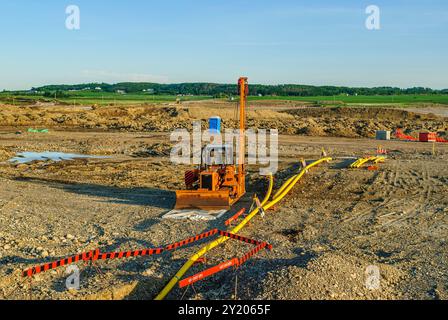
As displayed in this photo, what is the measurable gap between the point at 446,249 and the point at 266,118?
42.3m

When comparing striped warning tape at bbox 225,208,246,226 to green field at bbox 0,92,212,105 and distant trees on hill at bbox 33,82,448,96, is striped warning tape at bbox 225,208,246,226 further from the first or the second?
distant trees on hill at bbox 33,82,448,96

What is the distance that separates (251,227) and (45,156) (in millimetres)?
20322

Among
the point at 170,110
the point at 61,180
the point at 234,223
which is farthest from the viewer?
the point at 170,110

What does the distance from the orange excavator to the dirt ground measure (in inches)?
24.6

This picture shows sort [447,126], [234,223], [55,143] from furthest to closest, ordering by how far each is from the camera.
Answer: [447,126] < [55,143] < [234,223]

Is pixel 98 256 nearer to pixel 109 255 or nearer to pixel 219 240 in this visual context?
pixel 109 255

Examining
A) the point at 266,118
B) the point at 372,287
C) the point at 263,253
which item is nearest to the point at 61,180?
the point at 263,253

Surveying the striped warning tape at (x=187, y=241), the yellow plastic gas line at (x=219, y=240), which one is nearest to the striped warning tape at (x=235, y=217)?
the yellow plastic gas line at (x=219, y=240)

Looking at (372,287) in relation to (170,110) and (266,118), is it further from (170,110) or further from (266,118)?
(170,110)

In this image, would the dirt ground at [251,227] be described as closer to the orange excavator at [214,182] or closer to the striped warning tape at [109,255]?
the striped warning tape at [109,255]

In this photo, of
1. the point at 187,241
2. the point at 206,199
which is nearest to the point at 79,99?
the point at 206,199

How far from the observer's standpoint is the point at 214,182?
18.1 metres

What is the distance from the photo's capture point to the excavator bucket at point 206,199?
17.9 m

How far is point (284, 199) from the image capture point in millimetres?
20094
